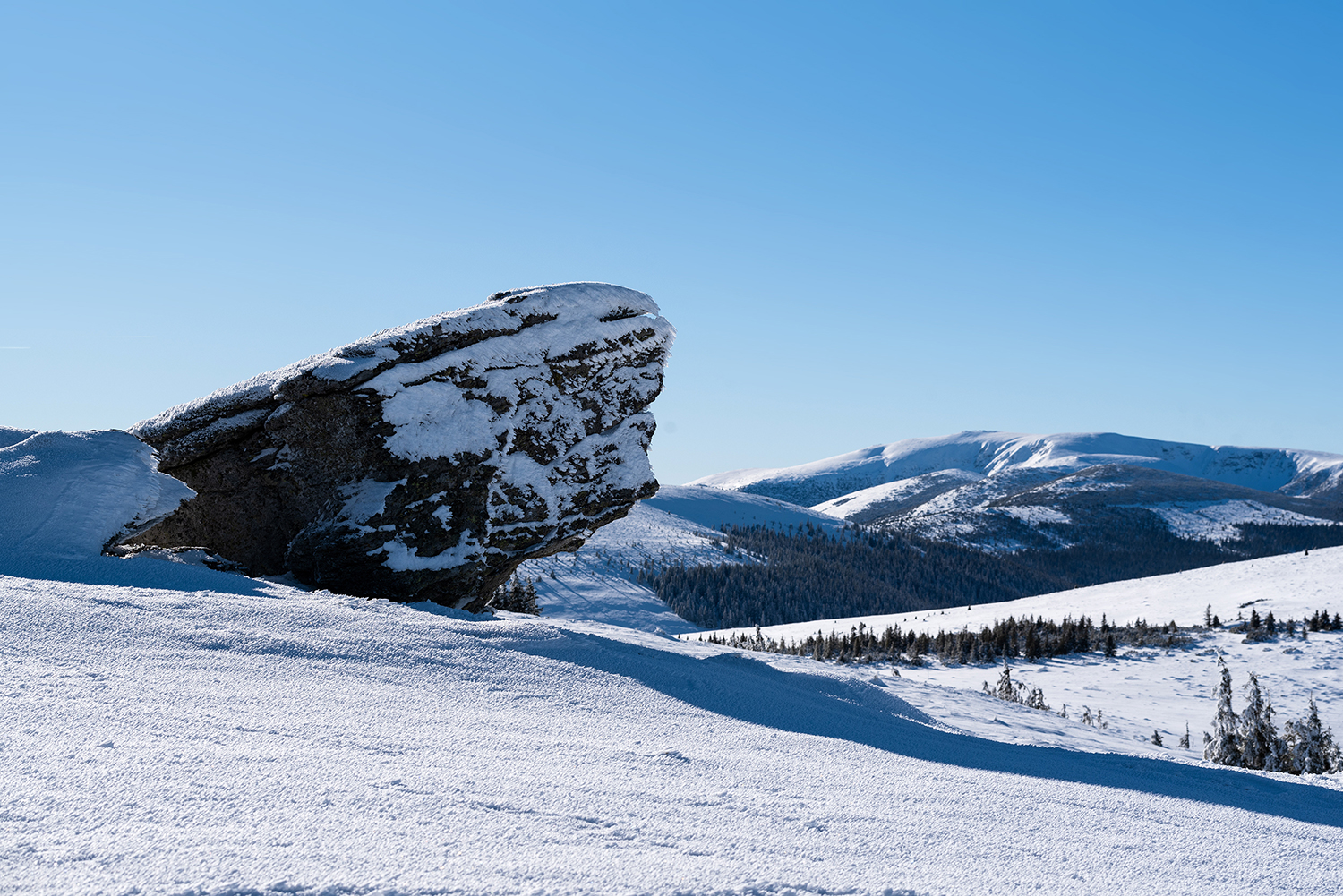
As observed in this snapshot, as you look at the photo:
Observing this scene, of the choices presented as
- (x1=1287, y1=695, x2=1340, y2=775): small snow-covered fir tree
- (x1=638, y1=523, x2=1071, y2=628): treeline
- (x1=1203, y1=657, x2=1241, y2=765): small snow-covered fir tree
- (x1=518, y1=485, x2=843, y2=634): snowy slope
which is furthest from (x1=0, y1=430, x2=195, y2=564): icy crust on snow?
(x1=638, y1=523, x2=1071, y2=628): treeline

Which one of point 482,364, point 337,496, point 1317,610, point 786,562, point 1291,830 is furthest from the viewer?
point 786,562

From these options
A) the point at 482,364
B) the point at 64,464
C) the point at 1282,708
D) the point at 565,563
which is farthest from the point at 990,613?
the point at 64,464

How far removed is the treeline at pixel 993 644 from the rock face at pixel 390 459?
2981cm

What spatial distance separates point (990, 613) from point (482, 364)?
69.8 meters

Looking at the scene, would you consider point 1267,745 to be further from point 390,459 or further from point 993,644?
point 993,644

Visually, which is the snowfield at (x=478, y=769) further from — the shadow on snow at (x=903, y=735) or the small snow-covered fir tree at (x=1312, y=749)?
the small snow-covered fir tree at (x=1312, y=749)

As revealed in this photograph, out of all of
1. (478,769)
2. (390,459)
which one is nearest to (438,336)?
(390,459)

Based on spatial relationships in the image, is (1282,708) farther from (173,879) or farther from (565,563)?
(565,563)

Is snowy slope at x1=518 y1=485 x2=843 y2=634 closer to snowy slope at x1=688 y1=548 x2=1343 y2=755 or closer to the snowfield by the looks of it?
snowy slope at x1=688 y1=548 x2=1343 y2=755

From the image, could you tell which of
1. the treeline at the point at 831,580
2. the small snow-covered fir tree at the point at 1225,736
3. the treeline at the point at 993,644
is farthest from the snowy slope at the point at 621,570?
the small snow-covered fir tree at the point at 1225,736

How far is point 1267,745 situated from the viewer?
2267cm

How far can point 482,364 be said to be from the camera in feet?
53.7

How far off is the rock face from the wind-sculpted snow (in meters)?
4.52

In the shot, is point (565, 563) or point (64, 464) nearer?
point (64, 464)
